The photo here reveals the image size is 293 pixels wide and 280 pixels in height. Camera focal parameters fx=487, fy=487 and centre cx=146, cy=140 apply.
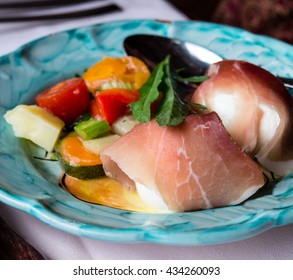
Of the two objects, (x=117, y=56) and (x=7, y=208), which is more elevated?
(x=117, y=56)

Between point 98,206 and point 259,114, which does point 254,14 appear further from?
point 98,206

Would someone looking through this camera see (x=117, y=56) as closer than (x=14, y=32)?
Yes

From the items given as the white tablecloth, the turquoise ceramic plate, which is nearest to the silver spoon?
the turquoise ceramic plate

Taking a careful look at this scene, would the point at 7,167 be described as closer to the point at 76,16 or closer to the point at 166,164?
the point at 166,164

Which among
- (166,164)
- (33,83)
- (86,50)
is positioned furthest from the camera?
(86,50)

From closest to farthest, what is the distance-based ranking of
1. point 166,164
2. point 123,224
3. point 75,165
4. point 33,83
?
point 123,224 → point 166,164 → point 75,165 → point 33,83

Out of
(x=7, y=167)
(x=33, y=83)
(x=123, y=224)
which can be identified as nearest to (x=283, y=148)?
(x=123, y=224)

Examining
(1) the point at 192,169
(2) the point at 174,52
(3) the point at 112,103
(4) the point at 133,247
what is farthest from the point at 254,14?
(4) the point at 133,247
